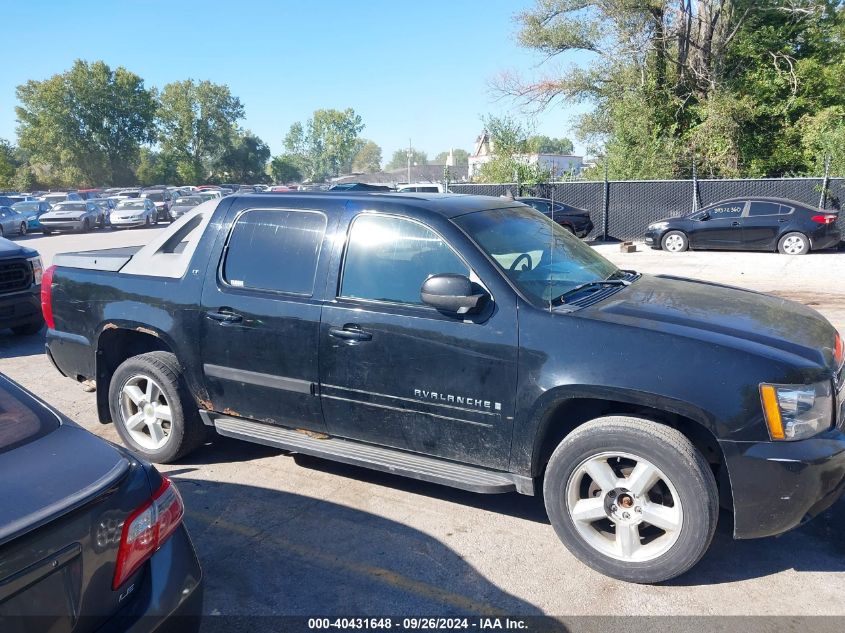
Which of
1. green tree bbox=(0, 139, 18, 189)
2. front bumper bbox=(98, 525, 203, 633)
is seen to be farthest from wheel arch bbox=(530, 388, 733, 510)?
green tree bbox=(0, 139, 18, 189)

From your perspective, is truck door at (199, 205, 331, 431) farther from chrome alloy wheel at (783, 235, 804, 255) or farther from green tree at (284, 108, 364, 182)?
green tree at (284, 108, 364, 182)

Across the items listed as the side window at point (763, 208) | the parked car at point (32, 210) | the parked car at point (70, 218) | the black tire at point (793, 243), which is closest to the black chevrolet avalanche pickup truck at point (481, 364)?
the black tire at point (793, 243)

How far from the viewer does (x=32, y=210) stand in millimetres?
31969

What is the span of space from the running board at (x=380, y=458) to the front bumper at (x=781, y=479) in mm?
1012

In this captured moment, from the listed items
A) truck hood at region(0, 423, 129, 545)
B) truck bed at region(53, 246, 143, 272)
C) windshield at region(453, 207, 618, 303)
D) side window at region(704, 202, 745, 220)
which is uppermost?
windshield at region(453, 207, 618, 303)

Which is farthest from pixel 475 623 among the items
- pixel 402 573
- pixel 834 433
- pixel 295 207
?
pixel 295 207

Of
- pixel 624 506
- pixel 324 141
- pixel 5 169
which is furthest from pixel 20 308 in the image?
pixel 324 141

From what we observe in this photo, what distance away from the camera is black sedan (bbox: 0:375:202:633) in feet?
6.55

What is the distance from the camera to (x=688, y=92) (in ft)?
83.6

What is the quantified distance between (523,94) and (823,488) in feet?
90.9

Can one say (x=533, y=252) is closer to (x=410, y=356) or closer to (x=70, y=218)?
(x=410, y=356)

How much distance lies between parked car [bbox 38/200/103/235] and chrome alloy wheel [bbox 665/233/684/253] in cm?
2586

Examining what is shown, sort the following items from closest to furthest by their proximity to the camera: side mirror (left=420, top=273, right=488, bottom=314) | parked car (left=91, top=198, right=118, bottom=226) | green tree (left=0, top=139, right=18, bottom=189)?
side mirror (left=420, top=273, right=488, bottom=314)
parked car (left=91, top=198, right=118, bottom=226)
green tree (left=0, top=139, right=18, bottom=189)

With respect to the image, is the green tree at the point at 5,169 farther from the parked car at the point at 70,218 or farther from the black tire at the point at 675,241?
the black tire at the point at 675,241
